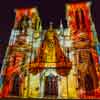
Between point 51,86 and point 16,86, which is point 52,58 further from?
Answer: point 16,86

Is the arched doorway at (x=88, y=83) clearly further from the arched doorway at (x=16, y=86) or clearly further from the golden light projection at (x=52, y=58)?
the arched doorway at (x=16, y=86)

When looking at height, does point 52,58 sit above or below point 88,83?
above

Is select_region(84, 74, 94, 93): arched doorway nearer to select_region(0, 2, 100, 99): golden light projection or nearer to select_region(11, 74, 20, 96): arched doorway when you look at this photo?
select_region(0, 2, 100, 99): golden light projection

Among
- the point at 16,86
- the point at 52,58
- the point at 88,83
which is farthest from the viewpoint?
the point at 52,58

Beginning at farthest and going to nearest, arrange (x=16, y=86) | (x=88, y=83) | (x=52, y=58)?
(x=52, y=58), (x=16, y=86), (x=88, y=83)

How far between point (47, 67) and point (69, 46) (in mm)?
1129

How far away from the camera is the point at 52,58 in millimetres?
9000

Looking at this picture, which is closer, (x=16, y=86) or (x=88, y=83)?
(x=88, y=83)

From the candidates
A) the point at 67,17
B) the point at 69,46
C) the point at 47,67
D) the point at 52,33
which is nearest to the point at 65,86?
the point at 47,67

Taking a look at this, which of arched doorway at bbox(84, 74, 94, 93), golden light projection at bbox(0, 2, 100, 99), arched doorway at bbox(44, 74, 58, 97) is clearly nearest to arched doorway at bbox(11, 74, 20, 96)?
golden light projection at bbox(0, 2, 100, 99)

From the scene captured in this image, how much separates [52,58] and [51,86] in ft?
3.48

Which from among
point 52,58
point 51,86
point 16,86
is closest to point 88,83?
point 51,86

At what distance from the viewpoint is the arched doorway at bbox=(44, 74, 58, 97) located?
27.2 ft

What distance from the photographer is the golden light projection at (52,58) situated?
8.33m
